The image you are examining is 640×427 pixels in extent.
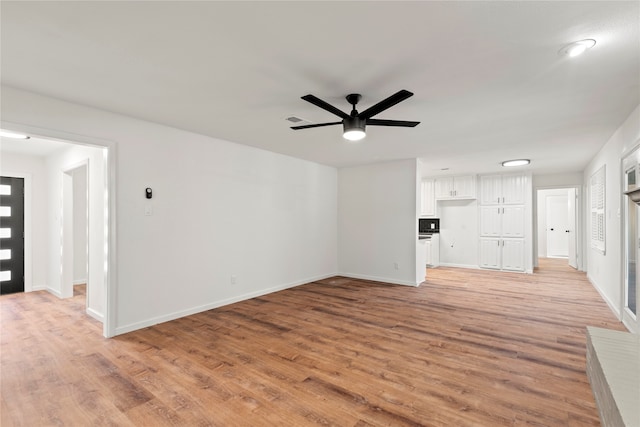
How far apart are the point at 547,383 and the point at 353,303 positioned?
2.59 meters

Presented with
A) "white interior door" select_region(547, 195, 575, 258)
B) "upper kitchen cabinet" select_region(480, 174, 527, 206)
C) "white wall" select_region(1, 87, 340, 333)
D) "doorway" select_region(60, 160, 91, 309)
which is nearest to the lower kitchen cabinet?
"upper kitchen cabinet" select_region(480, 174, 527, 206)

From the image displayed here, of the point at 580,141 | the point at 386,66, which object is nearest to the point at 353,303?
the point at 386,66

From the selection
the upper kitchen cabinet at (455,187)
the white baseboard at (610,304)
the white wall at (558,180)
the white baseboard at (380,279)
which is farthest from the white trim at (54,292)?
the white wall at (558,180)

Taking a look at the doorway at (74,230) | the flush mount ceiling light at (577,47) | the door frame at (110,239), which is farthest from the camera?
the doorway at (74,230)

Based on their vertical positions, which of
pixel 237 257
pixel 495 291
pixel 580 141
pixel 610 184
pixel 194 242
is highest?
pixel 580 141

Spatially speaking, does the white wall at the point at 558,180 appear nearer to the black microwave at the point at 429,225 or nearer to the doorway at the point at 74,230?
the black microwave at the point at 429,225

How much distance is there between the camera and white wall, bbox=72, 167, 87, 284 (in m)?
5.79

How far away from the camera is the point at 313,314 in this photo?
409cm

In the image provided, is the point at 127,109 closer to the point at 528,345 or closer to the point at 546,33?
the point at 546,33

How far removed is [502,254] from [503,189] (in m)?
1.63

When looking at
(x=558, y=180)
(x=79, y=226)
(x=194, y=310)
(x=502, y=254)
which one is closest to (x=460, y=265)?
(x=502, y=254)

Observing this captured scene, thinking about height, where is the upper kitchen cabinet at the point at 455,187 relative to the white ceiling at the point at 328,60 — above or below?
below

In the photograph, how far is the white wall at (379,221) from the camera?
5.86 meters

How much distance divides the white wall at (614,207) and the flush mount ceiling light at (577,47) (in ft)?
5.88
